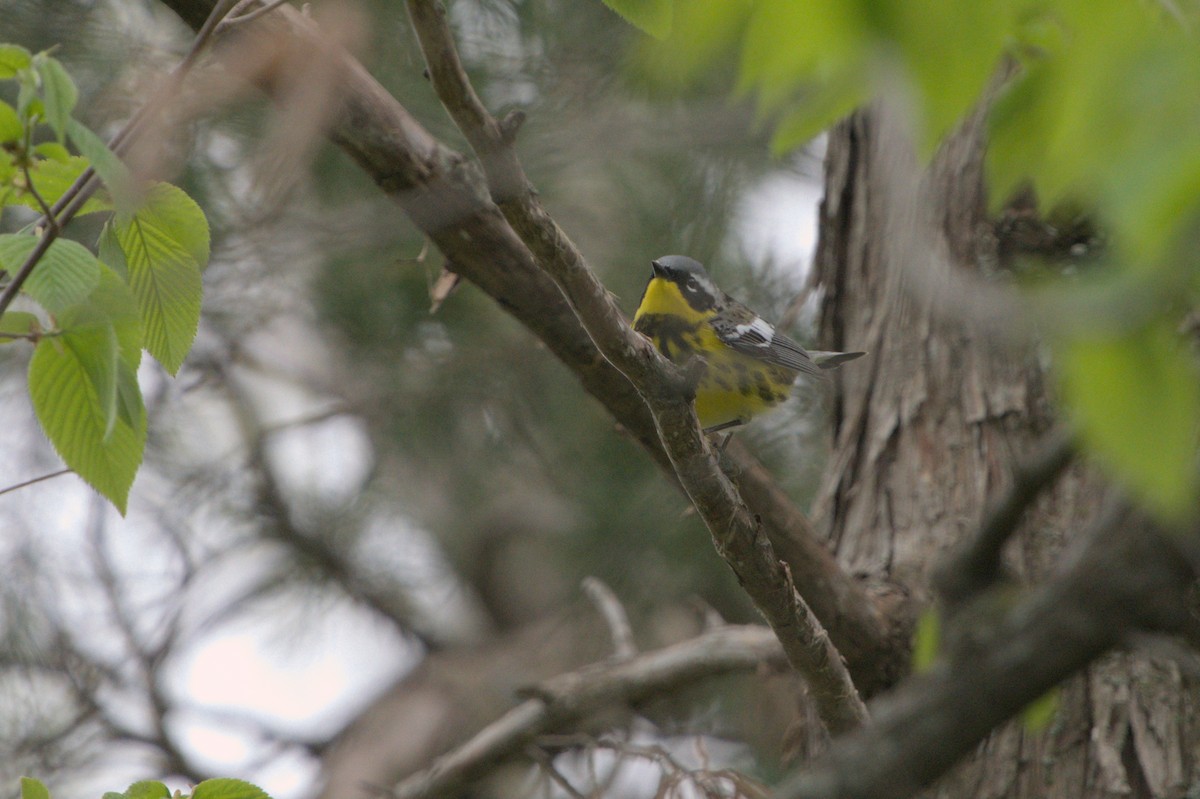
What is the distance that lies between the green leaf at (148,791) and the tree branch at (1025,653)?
988 mm

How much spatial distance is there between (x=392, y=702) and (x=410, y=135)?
12.7 feet

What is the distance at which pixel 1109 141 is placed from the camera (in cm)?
83

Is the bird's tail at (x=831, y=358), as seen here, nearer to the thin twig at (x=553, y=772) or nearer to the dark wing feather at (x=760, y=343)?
the dark wing feather at (x=760, y=343)

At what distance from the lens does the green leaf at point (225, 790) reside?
150 cm

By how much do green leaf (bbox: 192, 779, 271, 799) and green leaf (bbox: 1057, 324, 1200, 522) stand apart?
4.03 ft

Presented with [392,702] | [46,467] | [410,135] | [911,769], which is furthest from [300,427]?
[911,769]

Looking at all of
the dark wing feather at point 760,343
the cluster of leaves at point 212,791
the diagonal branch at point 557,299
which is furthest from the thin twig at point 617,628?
the cluster of leaves at point 212,791

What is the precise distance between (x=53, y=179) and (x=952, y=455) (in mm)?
2540

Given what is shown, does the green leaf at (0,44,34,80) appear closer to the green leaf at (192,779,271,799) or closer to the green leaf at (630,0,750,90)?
the green leaf at (630,0,750,90)

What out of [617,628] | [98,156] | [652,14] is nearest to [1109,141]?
[652,14]

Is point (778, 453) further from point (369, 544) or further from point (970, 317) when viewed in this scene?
point (970, 317)

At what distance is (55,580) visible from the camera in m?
4.68

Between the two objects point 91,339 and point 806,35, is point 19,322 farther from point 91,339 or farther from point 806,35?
point 806,35

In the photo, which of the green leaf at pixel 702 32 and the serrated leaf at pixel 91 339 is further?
the serrated leaf at pixel 91 339
